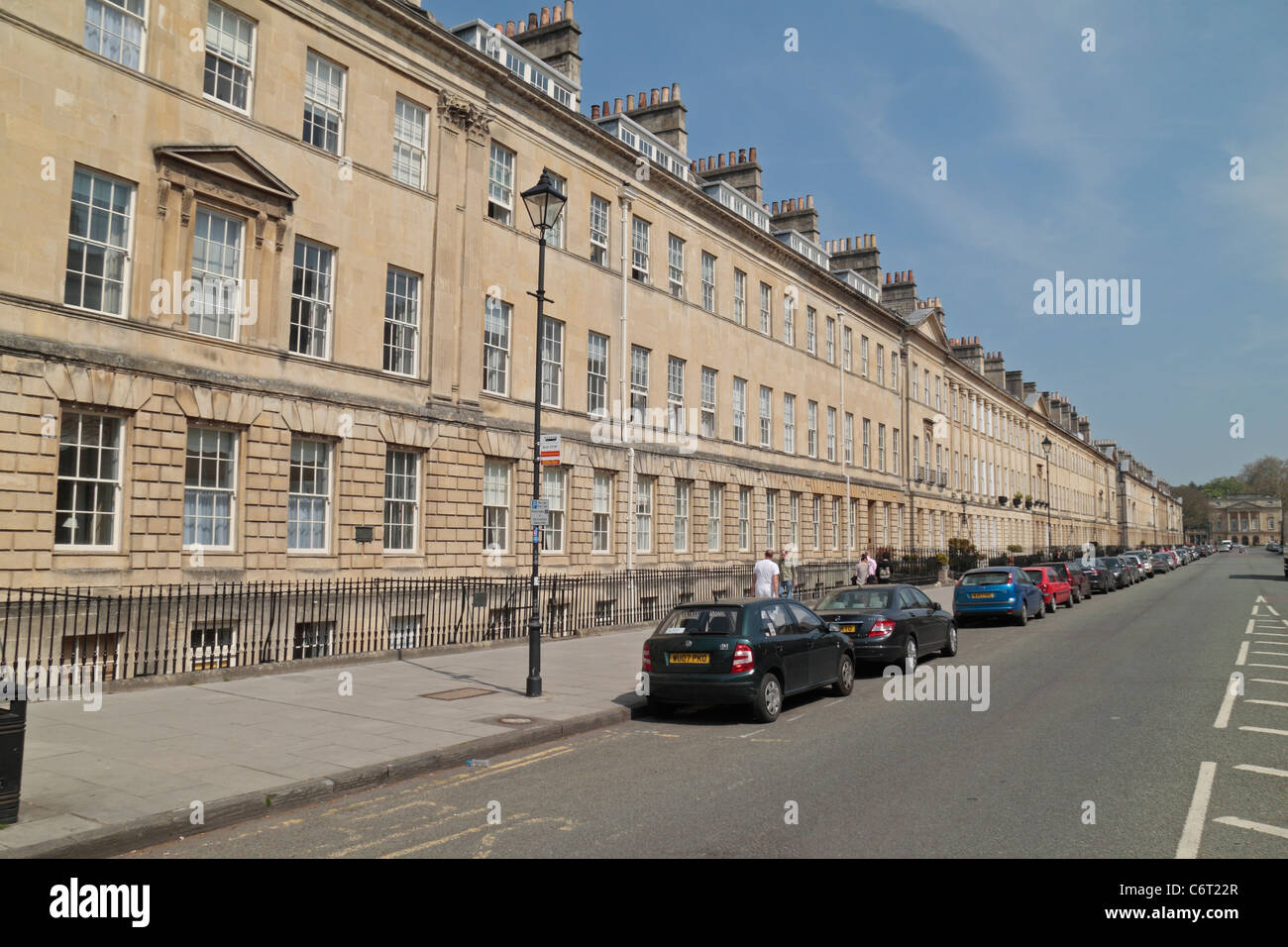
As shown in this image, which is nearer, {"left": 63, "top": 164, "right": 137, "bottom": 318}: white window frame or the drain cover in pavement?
the drain cover in pavement

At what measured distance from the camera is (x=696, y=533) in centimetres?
3095

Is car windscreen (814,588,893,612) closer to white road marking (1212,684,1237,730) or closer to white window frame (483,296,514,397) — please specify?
white road marking (1212,684,1237,730)

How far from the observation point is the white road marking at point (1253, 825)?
6.14m

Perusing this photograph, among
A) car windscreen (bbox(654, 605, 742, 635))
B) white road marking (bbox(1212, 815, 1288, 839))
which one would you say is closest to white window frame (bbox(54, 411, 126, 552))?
car windscreen (bbox(654, 605, 742, 635))

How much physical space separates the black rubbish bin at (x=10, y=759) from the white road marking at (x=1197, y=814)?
7.98 metres

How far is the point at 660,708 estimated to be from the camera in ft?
40.1

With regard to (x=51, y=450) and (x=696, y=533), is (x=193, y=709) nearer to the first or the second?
(x=51, y=450)

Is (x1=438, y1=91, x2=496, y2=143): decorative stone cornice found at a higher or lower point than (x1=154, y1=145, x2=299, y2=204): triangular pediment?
higher

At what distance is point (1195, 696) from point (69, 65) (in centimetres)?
1944

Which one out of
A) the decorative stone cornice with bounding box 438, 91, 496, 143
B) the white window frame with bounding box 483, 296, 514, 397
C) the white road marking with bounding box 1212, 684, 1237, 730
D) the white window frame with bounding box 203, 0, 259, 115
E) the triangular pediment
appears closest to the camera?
the white road marking with bounding box 1212, 684, 1237, 730

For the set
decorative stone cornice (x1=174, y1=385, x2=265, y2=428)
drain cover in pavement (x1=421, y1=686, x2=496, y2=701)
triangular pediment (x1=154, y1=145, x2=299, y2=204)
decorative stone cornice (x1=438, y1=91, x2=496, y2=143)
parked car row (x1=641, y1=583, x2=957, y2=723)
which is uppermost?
decorative stone cornice (x1=438, y1=91, x2=496, y2=143)

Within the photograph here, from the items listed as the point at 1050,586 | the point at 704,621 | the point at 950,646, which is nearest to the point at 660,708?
the point at 704,621

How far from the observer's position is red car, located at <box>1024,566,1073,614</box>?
28.6 metres
